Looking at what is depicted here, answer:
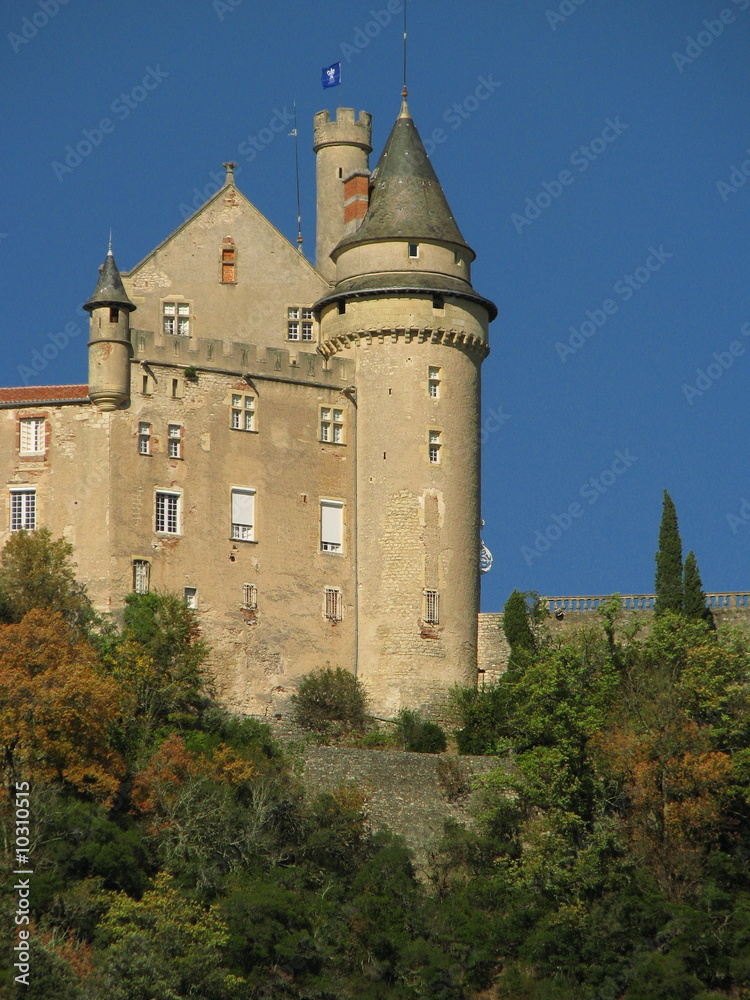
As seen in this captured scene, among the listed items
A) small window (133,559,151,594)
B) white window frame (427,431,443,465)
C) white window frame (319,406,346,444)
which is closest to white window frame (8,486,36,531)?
small window (133,559,151,594)

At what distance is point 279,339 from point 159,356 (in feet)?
19.6

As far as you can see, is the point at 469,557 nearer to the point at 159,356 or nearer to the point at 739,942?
the point at 159,356

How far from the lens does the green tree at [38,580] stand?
6444cm

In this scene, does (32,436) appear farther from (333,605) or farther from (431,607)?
(431,607)

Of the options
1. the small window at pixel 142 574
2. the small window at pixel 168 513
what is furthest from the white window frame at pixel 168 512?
the small window at pixel 142 574

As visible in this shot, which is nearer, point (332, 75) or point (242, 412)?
point (242, 412)

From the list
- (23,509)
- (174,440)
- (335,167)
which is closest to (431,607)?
(174,440)

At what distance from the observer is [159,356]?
69.5 m

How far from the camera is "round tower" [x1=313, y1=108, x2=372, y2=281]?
76125 millimetres

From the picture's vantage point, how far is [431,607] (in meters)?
70.3

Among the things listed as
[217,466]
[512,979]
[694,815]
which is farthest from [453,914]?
[217,466]

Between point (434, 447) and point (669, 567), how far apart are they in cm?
791

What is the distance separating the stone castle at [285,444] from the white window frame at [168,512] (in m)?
0.06

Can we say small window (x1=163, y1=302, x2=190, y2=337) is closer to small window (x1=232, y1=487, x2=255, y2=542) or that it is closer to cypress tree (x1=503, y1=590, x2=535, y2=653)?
small window (x1=232, y1=487, x2=255, y2=542)
